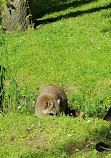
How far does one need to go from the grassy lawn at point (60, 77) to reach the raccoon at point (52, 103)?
0.22 m

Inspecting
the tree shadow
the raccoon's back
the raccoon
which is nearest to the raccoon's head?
the raccoon

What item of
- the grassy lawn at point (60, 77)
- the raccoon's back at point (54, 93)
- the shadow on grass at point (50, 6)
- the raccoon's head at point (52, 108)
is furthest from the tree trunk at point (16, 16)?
the raccoon's head at point (52, 108)

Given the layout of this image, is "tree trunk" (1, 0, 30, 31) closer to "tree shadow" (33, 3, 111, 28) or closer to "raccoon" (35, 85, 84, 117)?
"tree shadow" (33, 3, 111, 28)

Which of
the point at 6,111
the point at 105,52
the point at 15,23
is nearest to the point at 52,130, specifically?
the point at 6,111

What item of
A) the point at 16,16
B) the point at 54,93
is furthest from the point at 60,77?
the point at 16,16

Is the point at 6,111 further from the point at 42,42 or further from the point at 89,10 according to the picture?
the point at 89,10

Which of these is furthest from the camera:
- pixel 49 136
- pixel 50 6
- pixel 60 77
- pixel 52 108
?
pixel 50 6

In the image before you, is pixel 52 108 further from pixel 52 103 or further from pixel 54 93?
pixel 54 93

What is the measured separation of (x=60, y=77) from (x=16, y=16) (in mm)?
3936

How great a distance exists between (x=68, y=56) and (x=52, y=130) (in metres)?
4.04

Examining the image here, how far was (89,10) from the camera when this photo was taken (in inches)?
481

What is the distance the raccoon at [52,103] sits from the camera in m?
5.87

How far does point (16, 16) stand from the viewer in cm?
1038

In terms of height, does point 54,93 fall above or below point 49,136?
below
